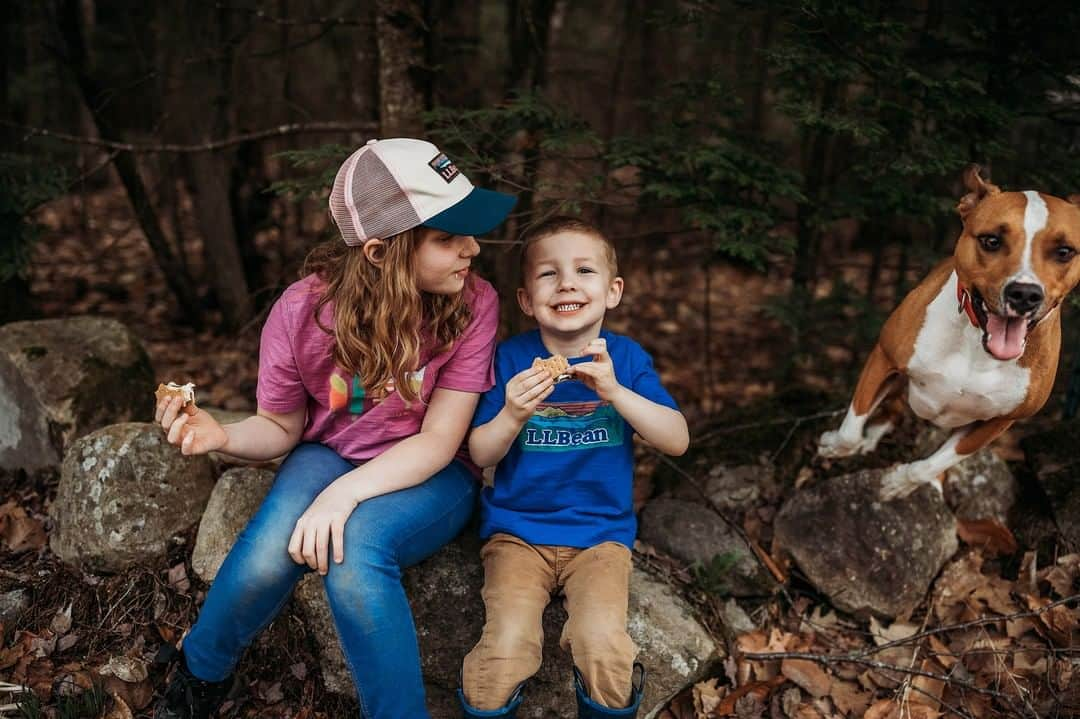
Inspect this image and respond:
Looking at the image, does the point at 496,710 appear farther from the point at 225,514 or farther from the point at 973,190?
the point at 973,190

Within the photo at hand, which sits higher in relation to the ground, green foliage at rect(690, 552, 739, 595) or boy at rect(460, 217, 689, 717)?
boy at rect(460, 217, 689, 717)

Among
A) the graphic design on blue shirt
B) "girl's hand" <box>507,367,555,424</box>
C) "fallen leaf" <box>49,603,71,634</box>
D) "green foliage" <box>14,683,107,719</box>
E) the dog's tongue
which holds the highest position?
Answer: the dog's tongue

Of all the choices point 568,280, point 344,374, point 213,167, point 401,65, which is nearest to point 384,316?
point 344,374

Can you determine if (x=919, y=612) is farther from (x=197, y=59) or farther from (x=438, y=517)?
(x=197, y=59)

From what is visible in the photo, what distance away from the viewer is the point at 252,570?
2430 millimetres

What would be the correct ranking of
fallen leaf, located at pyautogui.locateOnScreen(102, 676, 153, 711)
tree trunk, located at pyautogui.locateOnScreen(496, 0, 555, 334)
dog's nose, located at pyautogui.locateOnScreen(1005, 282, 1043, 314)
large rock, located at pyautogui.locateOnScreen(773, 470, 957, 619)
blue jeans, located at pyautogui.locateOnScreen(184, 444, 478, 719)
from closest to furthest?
dog's nose, located at pyautogui.locateOnScreen(1005, 282, 1043, 314)
blue jeans, located at pyautogui.locateOnScreen(184, 444, 478, 719)
fallen leaf, located at pyautogui.locateOnScreen(102, 676, 153, 711)
large rock, located at pyautogui.locateOnScreen(773, 470, 957, 619)
tree trunk, located at pyautogui.locateOnScreen(496, 0, 555, 334)

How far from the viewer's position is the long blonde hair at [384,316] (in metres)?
2.51

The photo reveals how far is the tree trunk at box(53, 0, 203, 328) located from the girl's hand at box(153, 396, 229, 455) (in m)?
2.95

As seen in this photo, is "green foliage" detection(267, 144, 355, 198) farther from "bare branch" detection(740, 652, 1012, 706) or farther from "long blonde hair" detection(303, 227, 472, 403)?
"bare branch" detection(740, 652, 1012, 706)

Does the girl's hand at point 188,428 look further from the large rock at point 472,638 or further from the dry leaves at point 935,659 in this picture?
the dry leaves at point 935,659

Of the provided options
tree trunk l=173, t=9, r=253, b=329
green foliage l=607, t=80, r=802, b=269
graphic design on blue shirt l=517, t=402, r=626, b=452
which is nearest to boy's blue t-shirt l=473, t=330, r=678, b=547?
graphic design on blue shirt l=517, t=402, r=626, b=452

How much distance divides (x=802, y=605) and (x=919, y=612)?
46cm

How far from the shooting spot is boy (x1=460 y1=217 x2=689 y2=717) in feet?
7.89

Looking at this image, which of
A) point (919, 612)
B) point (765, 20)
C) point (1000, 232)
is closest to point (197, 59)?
point (765, 20)
